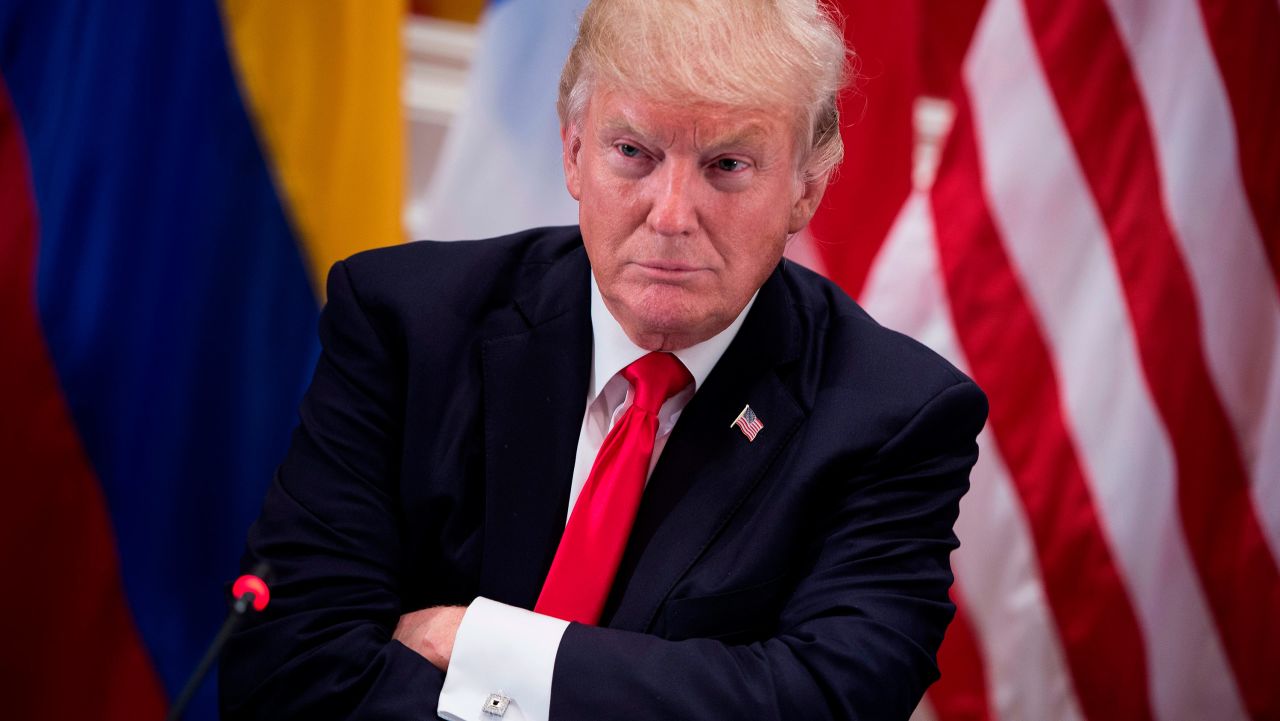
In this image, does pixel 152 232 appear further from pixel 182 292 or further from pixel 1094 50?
pixel 1094 50

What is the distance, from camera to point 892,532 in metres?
1.68

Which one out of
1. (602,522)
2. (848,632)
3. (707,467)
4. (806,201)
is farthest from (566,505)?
(806,201)

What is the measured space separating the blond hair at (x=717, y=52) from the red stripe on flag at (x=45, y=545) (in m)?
1.51

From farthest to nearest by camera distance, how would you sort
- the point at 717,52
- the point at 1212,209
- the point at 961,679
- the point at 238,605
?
1. the point at 961,679
2. the point at 1212,209
3. the point at 717,52
4. the point at 238,605

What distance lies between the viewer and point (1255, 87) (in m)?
2.73

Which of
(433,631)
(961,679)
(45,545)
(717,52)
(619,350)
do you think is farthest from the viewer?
(961,679)

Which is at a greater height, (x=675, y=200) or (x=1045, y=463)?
(x=675, y=200)

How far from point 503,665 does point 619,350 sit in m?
0.46

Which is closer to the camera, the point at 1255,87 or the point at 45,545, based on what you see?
the point at 45,545

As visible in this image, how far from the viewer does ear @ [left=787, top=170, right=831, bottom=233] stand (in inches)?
67.2

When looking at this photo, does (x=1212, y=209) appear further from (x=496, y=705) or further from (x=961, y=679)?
(x=496, y=705)

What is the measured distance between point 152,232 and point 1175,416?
2.24 meters

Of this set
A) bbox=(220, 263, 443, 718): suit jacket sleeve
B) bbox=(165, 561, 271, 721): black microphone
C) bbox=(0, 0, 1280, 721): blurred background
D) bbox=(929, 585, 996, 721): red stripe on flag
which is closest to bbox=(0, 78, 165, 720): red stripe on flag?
bbox=(0, 0, 1280, 721): blurred background

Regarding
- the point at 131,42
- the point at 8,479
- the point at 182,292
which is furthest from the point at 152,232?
the point at 8,479
